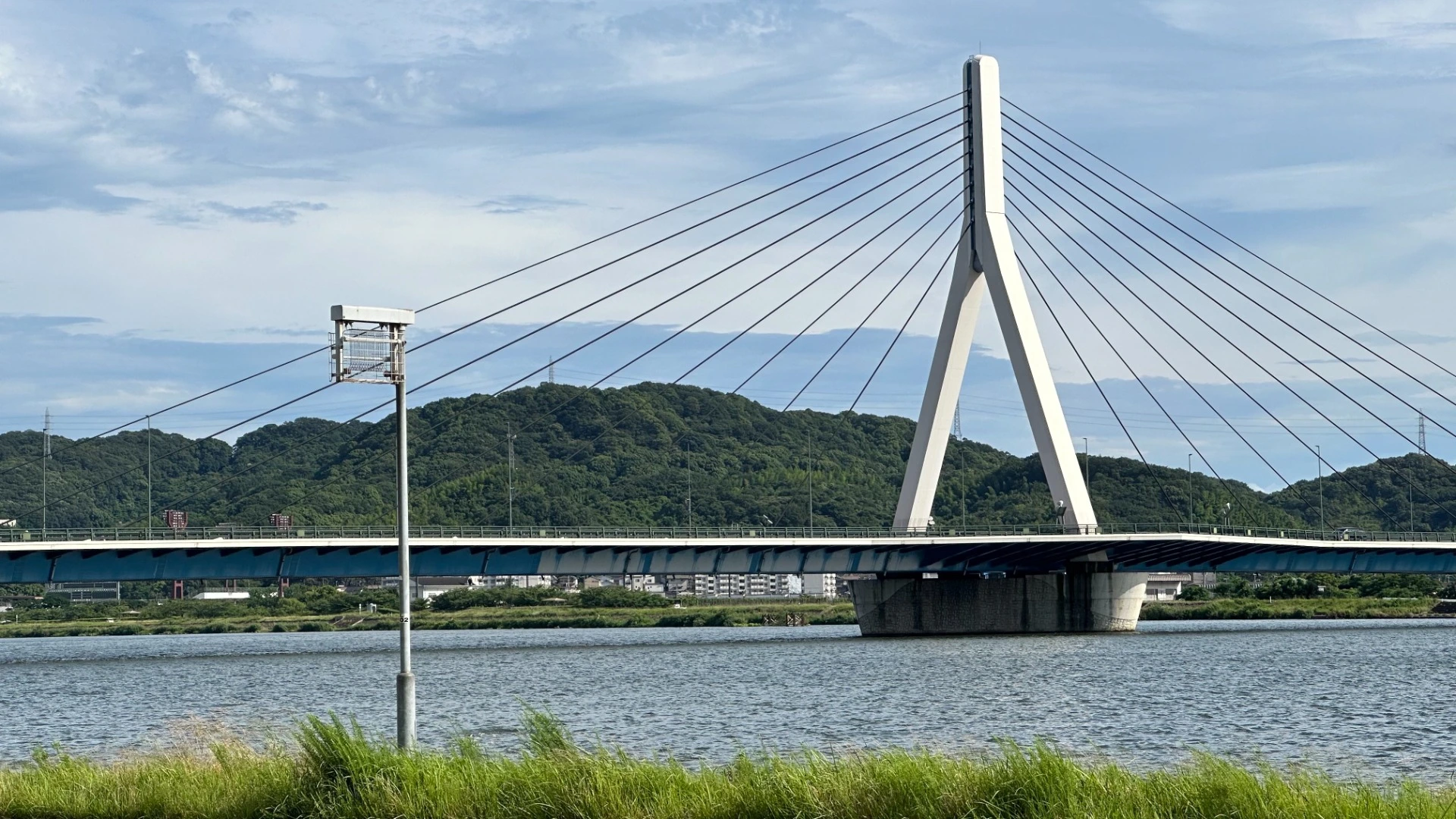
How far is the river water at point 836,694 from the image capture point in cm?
3550

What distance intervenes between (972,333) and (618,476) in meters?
85.4

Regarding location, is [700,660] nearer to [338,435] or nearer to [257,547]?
[257,547]

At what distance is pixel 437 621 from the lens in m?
144

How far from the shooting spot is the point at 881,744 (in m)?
33.9

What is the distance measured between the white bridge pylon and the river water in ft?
25.2

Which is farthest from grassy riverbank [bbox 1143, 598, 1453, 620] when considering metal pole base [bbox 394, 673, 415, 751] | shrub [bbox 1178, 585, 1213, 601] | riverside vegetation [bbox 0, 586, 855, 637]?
metal pole base [bbox 394, 673, 415, 751]

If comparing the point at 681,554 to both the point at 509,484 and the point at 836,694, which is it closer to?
the point at 836,694

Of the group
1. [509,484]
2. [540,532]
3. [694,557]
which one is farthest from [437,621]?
[694,557]

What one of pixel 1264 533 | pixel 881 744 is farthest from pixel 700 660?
pixel 1264 533

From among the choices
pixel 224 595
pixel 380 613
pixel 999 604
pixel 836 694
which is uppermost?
pixel 999 604

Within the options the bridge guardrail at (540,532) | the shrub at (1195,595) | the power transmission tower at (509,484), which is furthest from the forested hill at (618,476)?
the bridge guardrail at (540,532)

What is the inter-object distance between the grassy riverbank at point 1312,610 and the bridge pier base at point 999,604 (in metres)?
43.5

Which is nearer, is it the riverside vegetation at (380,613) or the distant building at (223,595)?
the riverside vegetation at (380,613)

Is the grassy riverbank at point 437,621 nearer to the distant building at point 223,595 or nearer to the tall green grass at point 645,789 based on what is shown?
the distant building at point 223,595
